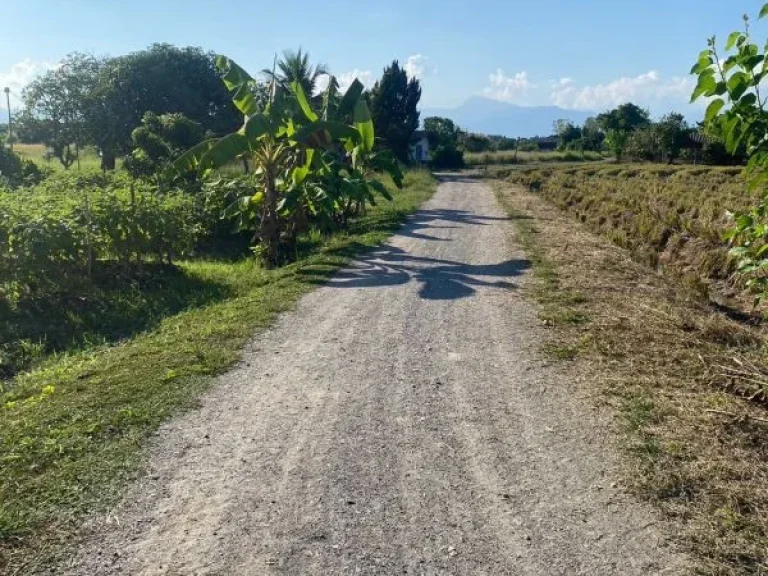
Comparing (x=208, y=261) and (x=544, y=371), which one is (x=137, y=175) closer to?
(x=208, y=261)

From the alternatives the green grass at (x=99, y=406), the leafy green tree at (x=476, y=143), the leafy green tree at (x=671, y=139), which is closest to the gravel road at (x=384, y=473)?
the green grass at (x=99, y=406)

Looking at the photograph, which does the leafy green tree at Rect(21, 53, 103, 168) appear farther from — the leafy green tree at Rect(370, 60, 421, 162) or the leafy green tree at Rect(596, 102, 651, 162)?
the leafy green tree at Rect(596, 102, 651, 162)

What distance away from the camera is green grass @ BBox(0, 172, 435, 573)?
369cm

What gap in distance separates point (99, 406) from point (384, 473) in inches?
96.0

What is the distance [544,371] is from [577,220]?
13787 mm

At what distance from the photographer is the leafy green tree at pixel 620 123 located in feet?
175

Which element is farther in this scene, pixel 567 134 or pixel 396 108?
pixel 567 134

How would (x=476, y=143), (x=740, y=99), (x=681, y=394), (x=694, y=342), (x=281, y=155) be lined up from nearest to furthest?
1. (x=740, y=99)
2. (x=681, y=394)
3. (x=694, y=342)
4. (x=281, y=155)
5. (x=476, y=143)

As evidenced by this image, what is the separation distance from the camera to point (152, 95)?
43062mm

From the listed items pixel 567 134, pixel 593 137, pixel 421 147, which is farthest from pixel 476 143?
pixel 421 147

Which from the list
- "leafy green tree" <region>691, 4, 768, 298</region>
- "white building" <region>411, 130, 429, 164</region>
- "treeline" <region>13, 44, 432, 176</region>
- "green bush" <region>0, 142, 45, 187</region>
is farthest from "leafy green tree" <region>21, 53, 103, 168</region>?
"leafy green tree" <region>691, 4, 768, 298</region>

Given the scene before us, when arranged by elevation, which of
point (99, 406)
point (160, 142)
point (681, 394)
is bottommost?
point (99, 406)

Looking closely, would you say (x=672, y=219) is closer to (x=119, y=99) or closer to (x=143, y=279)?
(x=143, y=279)

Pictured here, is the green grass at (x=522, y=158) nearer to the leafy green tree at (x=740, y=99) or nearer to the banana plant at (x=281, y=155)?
the banana plant at (x=281, y=155)
